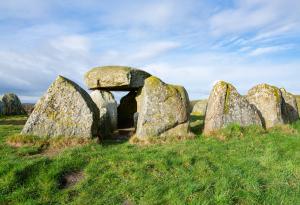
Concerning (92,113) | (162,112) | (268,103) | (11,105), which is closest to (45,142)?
(92,113)

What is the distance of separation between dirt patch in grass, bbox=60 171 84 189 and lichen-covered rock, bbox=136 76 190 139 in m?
4.63

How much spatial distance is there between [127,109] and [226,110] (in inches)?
333

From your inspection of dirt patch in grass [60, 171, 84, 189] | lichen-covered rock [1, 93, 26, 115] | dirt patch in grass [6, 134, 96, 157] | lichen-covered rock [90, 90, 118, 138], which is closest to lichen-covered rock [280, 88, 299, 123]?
lichen-covered rock [90, 90, 118, 138]

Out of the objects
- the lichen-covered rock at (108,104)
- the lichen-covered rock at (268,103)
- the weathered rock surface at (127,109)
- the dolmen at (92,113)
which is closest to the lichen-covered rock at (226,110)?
the dolmen at (92,113)

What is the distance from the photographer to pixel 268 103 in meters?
16.8

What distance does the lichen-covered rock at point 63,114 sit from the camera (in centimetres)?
1276

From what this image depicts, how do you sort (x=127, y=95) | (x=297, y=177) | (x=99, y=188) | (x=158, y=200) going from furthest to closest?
(x=127, y=95)
(x=297, y=177)
(x=99, y=188)
(x=158, y=200)

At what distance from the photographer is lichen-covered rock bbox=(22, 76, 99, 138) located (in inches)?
502

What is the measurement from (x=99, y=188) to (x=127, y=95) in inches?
554

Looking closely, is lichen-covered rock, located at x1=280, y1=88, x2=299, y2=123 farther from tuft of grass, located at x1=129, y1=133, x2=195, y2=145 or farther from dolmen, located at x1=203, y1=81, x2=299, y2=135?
tuft of grass, located at x1=129, y1=133, x2=195, y2=145

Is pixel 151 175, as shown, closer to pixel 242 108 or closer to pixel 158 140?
pixel 158 140

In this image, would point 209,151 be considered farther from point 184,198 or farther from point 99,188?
point 99,188

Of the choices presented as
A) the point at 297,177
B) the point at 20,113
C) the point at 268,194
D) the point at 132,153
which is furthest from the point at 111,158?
the point at 20,113

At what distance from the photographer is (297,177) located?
9359 millimetres
